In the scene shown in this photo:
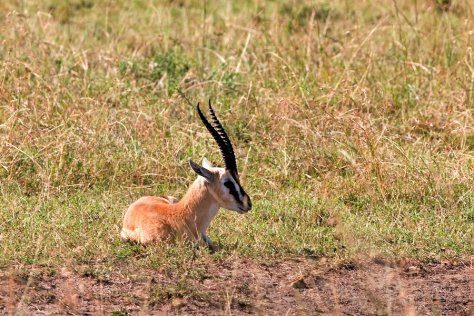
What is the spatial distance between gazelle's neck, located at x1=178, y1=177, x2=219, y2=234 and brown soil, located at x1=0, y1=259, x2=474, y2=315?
342 millimetres

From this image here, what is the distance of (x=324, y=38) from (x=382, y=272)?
4152 mm

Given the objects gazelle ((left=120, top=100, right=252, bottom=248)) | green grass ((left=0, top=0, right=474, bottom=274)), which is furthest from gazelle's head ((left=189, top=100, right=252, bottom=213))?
green grass ((left=0, top=0, right=474, bottom=274))

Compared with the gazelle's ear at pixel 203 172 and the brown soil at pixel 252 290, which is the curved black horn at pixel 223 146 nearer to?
the gazelle's ear at pixel 203 172

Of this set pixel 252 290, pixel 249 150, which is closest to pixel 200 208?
pixel 252 290

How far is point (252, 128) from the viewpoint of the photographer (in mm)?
8852

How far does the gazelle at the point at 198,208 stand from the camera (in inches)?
263

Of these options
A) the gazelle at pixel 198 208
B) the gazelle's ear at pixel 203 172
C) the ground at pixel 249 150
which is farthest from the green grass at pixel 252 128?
the gazelle's ear at pixel 203 172

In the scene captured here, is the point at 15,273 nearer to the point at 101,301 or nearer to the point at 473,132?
the point at 101,301

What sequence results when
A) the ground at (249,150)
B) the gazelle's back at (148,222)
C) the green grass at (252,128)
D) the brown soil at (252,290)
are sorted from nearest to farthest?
the brown soil at (252,290) < the ground at (249,150) < the gazelle's back at (148,222) < the green grass at (252,128)

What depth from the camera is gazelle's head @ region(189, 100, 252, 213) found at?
6.72 m

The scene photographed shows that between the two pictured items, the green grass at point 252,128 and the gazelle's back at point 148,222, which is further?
the green grass at point 252,128

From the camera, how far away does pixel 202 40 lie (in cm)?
1058

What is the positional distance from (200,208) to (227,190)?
0.20 meters

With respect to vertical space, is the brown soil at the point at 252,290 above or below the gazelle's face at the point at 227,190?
below
